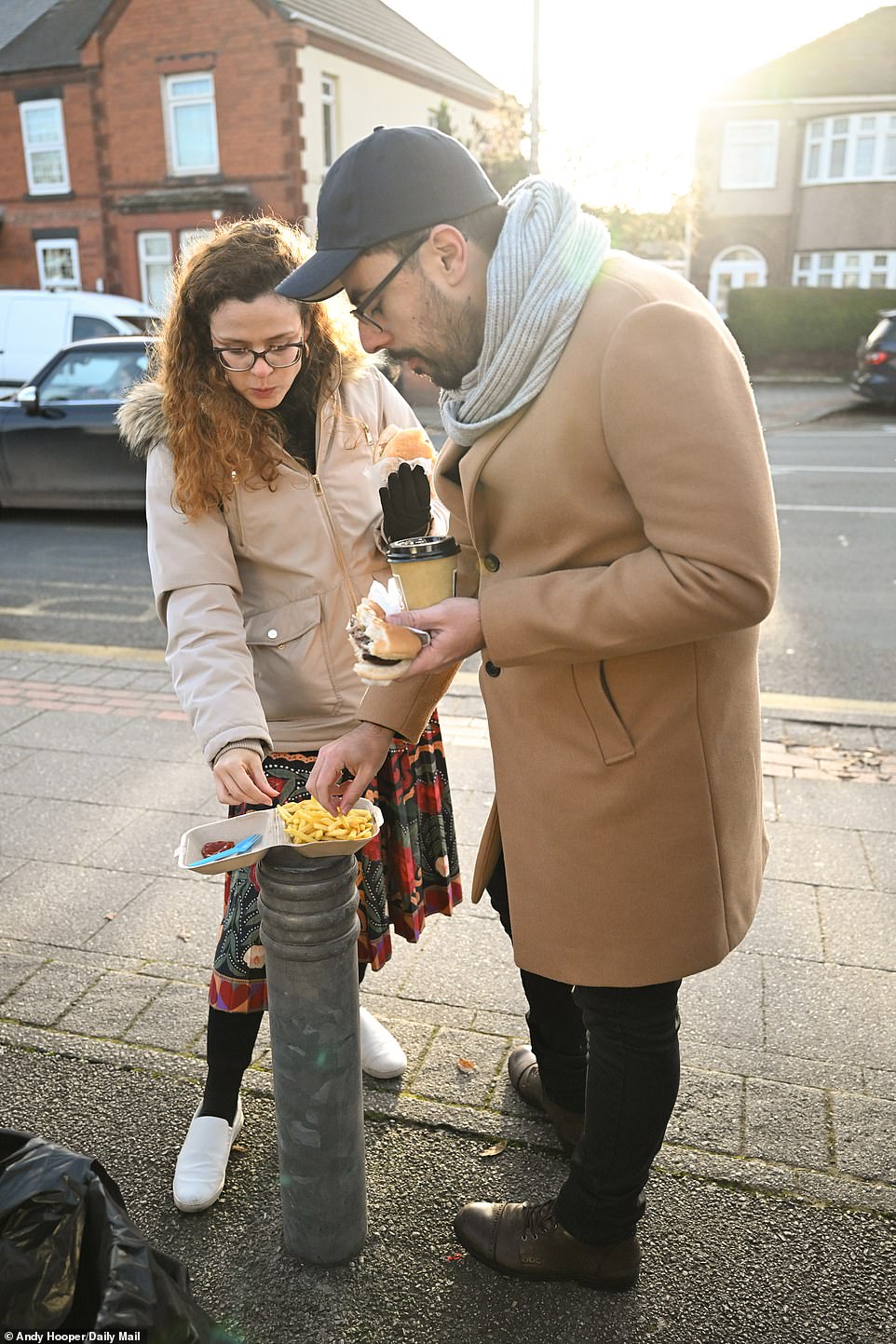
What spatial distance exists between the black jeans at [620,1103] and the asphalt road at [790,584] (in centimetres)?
396

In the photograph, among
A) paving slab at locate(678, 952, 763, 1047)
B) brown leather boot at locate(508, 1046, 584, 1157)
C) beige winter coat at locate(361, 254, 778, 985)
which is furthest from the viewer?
paving slab at locate(678, 952, 763, 1047)

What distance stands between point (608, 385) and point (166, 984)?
2.36 metres

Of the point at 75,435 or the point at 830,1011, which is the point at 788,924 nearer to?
the point at 830,1011

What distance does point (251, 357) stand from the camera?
7.92 feet

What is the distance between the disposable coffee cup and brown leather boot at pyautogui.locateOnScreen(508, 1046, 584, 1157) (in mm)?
1344

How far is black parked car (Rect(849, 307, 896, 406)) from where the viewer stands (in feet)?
61.1

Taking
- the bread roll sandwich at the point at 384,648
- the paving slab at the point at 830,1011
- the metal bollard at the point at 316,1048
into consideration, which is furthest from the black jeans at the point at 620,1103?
the paving slab at the point at 830,1011

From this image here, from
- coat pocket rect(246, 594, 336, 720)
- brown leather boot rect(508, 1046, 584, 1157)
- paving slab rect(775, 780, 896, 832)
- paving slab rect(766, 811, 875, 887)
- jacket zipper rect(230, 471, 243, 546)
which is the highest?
jacket zipper rect(230, 471, 243, 546)

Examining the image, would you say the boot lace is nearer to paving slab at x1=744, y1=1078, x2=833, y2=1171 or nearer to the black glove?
paving slab at x1=744, y1=1078, x2=833, y2=1171

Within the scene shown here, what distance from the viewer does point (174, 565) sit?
2.46 meters

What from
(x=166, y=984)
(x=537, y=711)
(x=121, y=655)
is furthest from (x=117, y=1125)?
(x=121, y=655)

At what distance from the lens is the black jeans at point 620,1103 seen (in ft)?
6.73

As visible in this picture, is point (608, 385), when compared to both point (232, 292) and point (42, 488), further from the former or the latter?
point (42, 488)

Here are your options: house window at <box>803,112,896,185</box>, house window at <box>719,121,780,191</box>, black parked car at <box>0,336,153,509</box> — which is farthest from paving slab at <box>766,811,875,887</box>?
house window at <box>719,121,780,191</box>
